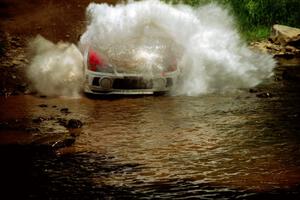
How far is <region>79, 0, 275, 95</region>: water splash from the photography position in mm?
11297

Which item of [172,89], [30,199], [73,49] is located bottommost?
[30,199]

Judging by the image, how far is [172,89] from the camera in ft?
35.3

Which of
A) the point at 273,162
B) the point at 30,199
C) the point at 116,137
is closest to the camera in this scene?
the point at 30,199

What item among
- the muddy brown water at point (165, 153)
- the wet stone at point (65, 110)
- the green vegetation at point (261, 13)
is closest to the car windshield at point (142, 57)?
the muddy brown water at point (165, 153)

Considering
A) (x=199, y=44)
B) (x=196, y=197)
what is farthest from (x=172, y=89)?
(x=196, y=197)

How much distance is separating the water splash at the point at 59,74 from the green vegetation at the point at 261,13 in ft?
35.2

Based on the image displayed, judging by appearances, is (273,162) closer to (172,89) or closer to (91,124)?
(91,124)

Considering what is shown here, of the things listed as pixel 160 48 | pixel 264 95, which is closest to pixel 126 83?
pixel 160 48

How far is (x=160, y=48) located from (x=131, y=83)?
1.22 metres

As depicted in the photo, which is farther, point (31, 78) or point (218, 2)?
point (218, 2)

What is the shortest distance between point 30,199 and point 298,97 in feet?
23.1

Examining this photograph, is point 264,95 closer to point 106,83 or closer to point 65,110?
point 106,83

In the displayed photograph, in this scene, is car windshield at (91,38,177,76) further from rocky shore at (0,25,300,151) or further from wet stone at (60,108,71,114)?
rocky shore at (0,25,300,151)

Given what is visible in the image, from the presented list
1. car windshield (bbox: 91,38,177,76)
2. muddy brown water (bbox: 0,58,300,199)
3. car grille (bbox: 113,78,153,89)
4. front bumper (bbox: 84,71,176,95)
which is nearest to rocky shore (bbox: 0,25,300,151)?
muddy brown water (bbox: 0,58,300,199)
